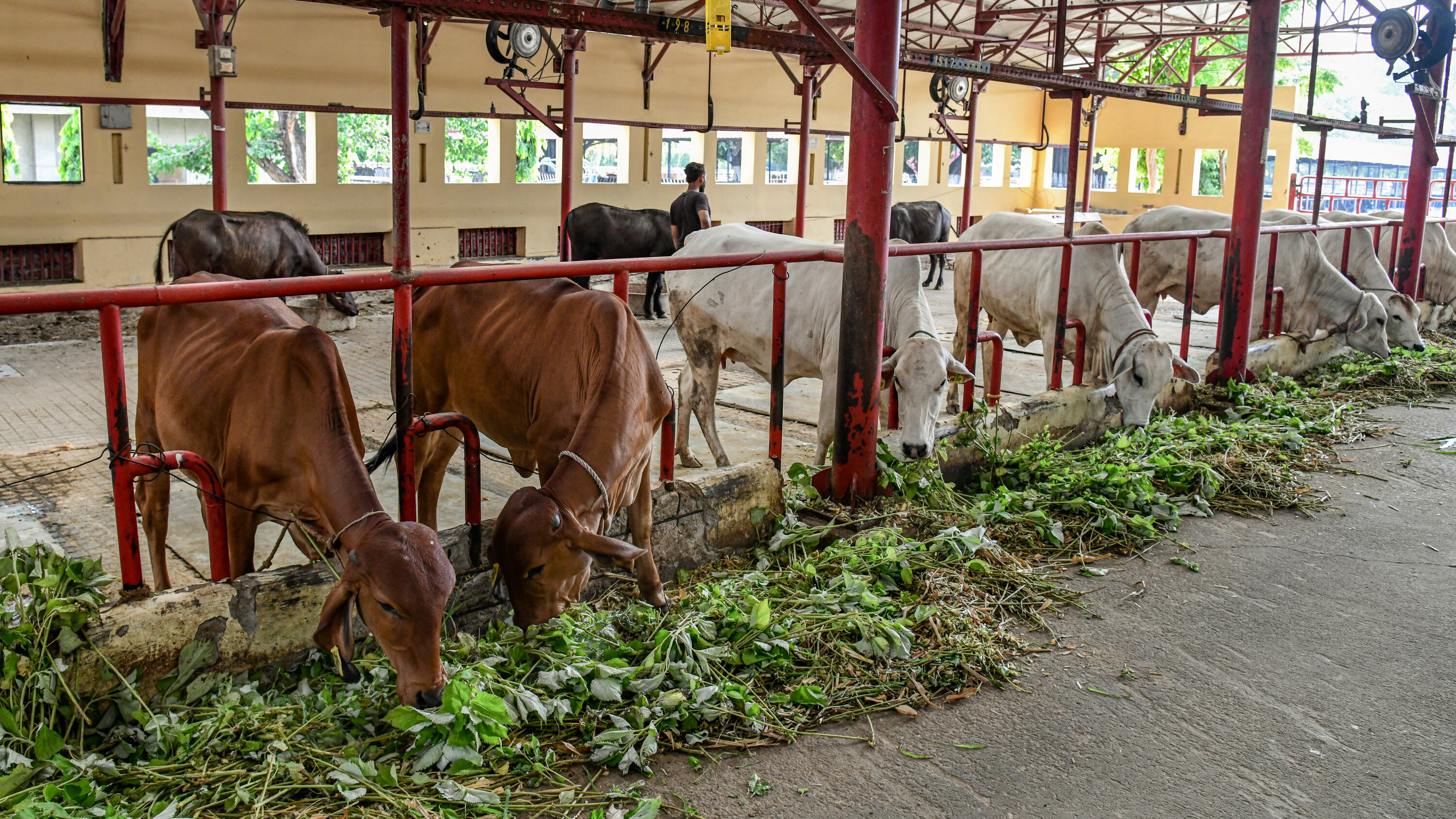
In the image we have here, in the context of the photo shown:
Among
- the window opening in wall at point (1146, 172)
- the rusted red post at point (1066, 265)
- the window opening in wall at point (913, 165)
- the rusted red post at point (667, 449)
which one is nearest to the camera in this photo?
the rusted red post at point (667, 449)

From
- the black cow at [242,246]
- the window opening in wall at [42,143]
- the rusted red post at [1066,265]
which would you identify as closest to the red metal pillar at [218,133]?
the black cow at [242,246]

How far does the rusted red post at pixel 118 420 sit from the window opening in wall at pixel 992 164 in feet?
85.7

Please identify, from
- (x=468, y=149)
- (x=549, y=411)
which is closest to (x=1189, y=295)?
(x=549, y=411)

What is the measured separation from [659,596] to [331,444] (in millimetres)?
1307

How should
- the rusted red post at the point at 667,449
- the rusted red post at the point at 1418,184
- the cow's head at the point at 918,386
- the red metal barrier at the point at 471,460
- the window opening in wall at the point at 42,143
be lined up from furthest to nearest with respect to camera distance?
the window opening in wall at the point at 42,143, the rusted red post at the point at 1418,184, the cow's head at the point at 918,386, the rusted red post at the point at 667,449, the red metal barrier at the point at 471,460

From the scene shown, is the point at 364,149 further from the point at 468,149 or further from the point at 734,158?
the point at 734,158

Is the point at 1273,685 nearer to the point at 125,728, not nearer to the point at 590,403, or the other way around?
the point at 590,403

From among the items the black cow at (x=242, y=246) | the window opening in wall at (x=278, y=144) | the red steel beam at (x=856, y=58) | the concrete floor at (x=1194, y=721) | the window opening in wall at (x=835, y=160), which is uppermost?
the window opening in wall at (x=835, y=160)

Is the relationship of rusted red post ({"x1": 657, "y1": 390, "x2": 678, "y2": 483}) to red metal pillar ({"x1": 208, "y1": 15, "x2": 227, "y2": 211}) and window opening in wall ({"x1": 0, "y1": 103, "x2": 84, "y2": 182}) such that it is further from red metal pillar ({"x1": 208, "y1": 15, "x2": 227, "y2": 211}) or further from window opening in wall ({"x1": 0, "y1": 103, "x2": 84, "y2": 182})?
window opening in wall ({"x1": 0, "y1": 103, "x2": 84, "y2": 182})

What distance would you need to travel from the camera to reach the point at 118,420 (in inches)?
120

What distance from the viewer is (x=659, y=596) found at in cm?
403

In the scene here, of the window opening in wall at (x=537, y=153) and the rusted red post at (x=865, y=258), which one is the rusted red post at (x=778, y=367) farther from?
the window opening in wall at (x=537, y=153)

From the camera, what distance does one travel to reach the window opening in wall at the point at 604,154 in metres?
18.5

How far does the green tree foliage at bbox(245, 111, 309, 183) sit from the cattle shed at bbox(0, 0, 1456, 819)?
3.81 meters
